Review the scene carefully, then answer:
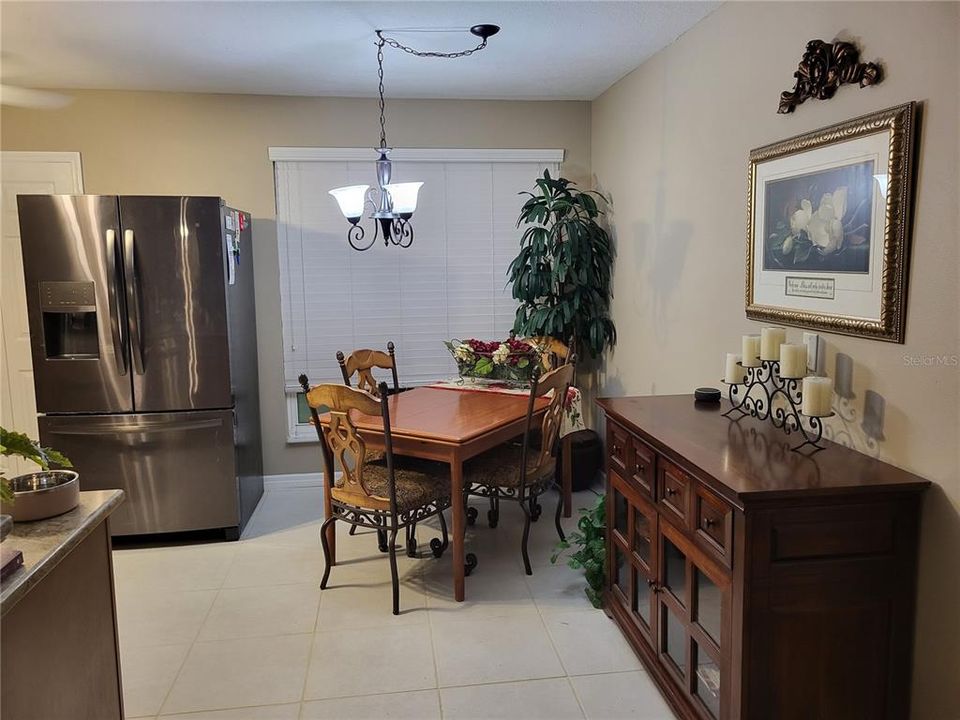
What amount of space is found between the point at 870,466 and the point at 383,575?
88.1 inches

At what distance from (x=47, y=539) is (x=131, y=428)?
7.59ft

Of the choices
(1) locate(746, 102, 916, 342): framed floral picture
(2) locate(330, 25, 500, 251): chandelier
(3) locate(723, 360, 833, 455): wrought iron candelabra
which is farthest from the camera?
(2) locate(330, 25, 500, 251): chandelier

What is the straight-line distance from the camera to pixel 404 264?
15.0ft

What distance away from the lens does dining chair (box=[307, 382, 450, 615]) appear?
2.88m

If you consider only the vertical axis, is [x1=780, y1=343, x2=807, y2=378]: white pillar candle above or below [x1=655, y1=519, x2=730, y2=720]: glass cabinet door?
above

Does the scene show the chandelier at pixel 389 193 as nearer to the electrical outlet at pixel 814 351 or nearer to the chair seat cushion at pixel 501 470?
A: the chair seat cushion at pixel 501 470

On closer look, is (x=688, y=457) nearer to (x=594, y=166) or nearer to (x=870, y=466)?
(x=870, y=466)

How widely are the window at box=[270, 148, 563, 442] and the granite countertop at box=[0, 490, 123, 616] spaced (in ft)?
9.01

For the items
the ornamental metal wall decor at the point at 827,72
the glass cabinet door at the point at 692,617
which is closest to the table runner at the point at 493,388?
the glass cabinet door at the point at 692,617

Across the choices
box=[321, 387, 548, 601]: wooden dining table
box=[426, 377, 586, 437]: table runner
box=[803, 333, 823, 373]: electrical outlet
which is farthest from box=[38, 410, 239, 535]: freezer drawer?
box=[803, 333, 823, 373]: electrical outlet

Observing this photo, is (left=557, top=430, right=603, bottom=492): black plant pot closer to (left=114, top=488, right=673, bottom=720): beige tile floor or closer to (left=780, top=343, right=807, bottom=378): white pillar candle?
(left=114, top=488, right=673, bottom=720): beige tile floor

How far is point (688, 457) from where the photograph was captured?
2.00 metres

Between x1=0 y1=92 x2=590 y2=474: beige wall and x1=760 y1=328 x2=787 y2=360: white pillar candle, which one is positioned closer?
x1=760 y1=328 x2=787 y2=360: white pillar candle

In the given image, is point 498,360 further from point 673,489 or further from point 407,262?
point 673,489
